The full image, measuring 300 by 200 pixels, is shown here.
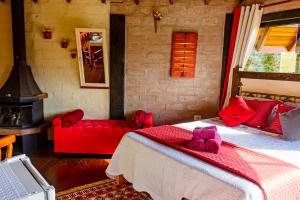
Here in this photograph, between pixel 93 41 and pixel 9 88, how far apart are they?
1.48 m

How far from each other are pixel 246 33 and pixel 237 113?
1.29 m

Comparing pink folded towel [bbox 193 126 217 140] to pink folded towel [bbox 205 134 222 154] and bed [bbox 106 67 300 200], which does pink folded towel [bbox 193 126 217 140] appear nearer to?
pink folded towel [bbox 205 134 222 154]

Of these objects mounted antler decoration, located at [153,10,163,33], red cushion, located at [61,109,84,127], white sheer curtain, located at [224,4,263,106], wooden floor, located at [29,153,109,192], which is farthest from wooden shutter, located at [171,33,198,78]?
wooden floor, located at [29,153,109,192]

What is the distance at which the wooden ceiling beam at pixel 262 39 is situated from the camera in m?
3.86

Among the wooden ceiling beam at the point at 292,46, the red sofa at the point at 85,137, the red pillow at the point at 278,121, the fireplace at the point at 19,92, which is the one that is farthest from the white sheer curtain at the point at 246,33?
the fireplace at the point at 19,92

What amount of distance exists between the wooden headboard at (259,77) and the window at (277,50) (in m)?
0.20

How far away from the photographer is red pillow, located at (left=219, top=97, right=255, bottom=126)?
3352 mm

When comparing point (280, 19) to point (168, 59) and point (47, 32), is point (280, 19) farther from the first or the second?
point (47, 32)

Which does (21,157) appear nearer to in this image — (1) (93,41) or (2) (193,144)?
(2) (193,144)

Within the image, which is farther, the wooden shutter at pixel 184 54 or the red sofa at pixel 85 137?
the wooden shutter at pixel 184 54

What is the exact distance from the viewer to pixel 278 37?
12.3 feet

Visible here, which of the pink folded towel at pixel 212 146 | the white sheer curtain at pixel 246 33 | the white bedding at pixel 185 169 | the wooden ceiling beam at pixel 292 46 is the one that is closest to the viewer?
the white bedding at pixel 185 169

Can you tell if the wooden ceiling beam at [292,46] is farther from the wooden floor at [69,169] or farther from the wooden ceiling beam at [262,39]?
the wooden floor at [69,169]

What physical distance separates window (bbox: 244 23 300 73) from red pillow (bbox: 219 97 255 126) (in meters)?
0.79
